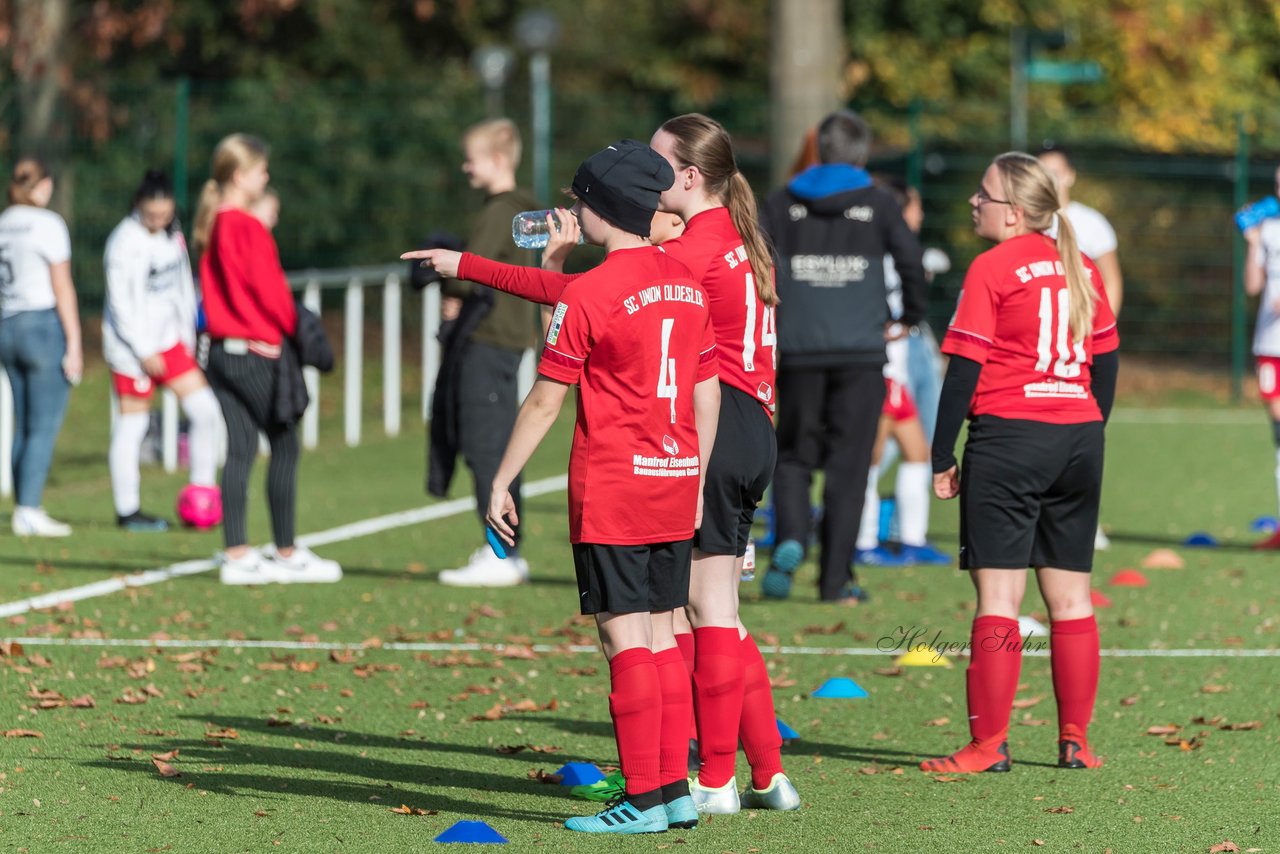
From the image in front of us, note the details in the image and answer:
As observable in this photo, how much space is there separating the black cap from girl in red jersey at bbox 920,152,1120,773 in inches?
52.4

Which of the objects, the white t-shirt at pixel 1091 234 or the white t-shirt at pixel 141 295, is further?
the white t-shirt at pixel 141 295

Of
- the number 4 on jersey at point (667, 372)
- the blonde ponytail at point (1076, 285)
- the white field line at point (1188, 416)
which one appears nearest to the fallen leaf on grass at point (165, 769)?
the number 4 on jersey at point (667, 372)

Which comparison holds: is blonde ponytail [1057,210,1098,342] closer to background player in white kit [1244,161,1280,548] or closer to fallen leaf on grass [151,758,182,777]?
fallen leaf on grass [151,758,182,777]

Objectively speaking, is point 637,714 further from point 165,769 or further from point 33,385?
point 33,385

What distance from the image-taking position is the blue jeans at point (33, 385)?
1141 centimetres

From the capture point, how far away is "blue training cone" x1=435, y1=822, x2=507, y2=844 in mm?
5320

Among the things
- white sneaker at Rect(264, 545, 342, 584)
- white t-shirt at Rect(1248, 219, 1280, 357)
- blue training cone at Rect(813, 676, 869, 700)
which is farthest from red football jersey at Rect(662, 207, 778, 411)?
white t-shirt at Rect(1248, 219, 1280, 357)

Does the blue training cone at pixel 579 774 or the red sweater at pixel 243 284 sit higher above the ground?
the red sweater at pixel 243 284

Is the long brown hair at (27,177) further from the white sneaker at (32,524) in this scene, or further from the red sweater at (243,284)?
the red sweater at (243,284)

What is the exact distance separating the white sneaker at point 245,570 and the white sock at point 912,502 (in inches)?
131

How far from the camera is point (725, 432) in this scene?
595cm

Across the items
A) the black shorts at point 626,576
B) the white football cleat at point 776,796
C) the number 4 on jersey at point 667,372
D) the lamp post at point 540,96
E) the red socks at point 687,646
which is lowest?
the white football cleat at point 776,796

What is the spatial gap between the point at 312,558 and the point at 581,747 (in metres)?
3.82

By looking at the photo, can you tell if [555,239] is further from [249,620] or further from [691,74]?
[691,74]
